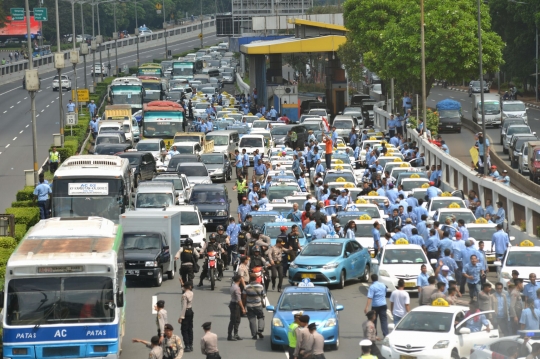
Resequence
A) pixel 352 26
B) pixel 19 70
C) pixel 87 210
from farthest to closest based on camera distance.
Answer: pixel 19 70 < pixel 352 26 < pixel 87 210

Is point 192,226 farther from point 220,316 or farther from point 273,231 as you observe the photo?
point 220,316

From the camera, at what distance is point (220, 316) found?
85.4 ft

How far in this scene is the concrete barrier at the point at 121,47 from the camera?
122 m

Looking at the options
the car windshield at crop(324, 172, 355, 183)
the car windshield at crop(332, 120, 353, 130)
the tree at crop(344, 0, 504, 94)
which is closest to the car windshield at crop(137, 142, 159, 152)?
the car windshield at crop(332, 120, 353, 130)

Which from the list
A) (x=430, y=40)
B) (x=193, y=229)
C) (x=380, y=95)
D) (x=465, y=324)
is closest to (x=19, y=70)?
(x=380, y=95)

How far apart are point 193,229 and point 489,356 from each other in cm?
1656

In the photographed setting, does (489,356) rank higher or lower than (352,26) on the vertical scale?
lower

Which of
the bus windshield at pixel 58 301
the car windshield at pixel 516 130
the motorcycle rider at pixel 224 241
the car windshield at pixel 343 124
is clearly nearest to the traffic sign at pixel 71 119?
the car windshield at pixel 343 124

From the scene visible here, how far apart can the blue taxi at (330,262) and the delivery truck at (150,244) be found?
3450 mm

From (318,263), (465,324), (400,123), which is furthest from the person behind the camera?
(400,123)

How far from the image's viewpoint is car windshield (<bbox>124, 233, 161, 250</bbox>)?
29.8m

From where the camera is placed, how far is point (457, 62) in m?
64.2

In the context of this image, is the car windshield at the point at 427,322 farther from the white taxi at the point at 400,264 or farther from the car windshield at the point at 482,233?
the car windshield at the point at 482,233

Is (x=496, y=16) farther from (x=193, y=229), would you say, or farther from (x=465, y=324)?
(x=465, y=324)
